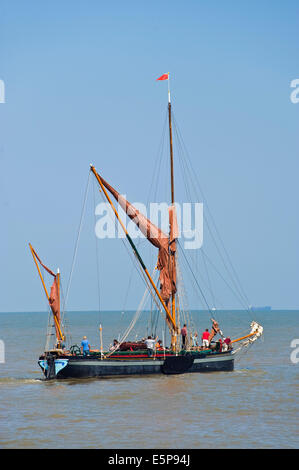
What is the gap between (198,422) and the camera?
1289 inches

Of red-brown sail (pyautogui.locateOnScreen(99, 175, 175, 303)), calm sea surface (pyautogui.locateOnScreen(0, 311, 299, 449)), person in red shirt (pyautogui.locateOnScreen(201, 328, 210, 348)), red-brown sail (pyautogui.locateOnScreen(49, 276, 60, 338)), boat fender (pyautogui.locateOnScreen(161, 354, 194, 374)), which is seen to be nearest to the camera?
calm sea surface (pyautogui.locateOnScreen(0, 311, 299, 449))

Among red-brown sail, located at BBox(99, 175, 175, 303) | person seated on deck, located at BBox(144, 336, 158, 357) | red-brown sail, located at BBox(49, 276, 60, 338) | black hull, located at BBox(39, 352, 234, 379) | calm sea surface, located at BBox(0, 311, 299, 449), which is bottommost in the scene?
calm sea surface, located at BBox(0, 311, 299, 449)

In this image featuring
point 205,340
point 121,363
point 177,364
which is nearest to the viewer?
point 121,363

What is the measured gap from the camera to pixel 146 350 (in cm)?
4912

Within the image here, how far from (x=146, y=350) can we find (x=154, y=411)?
44.8 feet

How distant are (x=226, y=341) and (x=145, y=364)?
6736 mm

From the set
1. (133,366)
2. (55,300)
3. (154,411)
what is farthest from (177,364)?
(154,411)

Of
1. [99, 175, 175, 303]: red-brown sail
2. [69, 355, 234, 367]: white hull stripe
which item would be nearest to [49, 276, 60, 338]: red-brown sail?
[69, 355, 234, 367]: white hull stripe

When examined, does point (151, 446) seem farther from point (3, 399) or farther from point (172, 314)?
point (172, 314)

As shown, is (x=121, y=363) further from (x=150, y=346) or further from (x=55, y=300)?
(x=55, y=300)

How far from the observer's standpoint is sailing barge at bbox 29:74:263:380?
156 feet

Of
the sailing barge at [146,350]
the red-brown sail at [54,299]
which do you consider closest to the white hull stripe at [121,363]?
the sailing barge at [146,350]

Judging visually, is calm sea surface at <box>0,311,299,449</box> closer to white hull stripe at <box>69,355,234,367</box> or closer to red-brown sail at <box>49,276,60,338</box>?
white hull stripe at <box>69,355,234,367</box>

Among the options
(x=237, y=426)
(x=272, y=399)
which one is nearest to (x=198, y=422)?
(x=237, y=426)
